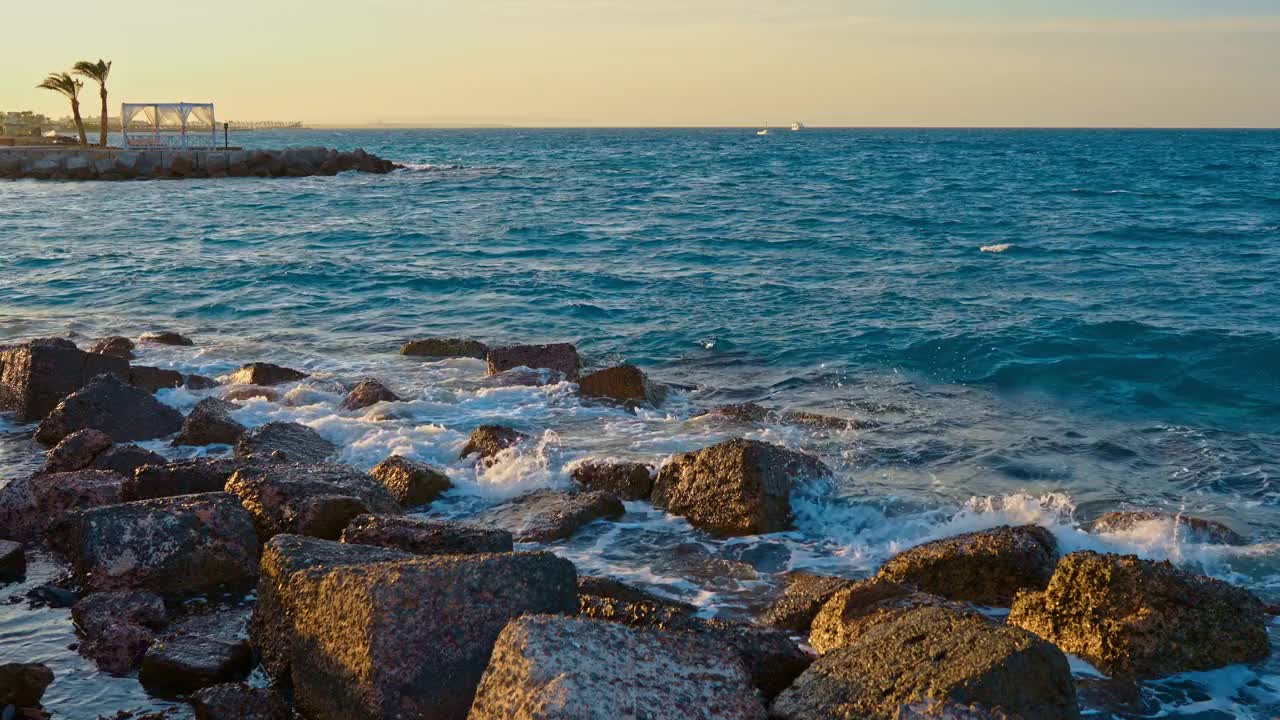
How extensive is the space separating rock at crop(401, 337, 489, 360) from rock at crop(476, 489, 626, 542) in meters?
6.54

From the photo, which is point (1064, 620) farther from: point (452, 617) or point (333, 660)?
point (333, 660)

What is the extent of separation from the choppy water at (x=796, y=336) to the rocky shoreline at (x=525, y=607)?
0.31m

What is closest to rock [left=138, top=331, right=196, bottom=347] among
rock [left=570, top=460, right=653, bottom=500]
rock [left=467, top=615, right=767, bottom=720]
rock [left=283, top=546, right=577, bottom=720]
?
rock [left=570, top=460, right=653, bottom=500]

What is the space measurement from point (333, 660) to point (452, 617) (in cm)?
63

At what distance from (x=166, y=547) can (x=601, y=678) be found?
374 cm

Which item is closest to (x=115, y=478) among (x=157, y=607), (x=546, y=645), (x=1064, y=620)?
(x=157, y=607)

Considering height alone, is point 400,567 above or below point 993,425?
above

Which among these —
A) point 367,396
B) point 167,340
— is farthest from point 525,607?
point 167,340

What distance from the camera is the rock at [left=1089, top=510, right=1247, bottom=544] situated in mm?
8273

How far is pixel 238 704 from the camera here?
5113 mm

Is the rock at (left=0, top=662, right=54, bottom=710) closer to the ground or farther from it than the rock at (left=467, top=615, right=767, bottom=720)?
closer to the ground

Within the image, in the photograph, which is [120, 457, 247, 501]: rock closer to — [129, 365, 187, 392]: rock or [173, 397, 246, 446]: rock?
[173, 397, 246, 446]: rock

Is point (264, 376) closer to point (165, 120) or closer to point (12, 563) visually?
point (12, 563)

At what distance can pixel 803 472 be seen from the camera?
29.6ft
